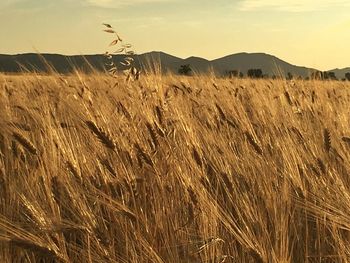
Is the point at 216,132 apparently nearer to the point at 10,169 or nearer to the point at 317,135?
the point at 317,135

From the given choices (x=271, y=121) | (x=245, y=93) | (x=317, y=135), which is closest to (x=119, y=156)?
(x=317, y=135)

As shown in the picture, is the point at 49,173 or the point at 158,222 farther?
the point at 49,173

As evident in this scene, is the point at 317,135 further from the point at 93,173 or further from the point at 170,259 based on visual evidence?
the point at 170,259

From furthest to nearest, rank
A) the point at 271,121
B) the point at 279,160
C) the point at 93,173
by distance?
the point at 271,121, the point at 279,160, the point at 93,173

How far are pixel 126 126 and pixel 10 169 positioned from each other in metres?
0.53

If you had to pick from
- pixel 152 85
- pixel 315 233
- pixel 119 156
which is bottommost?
pixel 315 233

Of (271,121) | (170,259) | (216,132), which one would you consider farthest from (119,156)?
(271,121)

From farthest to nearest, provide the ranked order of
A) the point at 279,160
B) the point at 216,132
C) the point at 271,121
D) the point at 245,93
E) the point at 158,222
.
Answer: the point at 245,93 → the point at 271,121 → the point at 216,132 → the point at 279,160 → the point at 158,222

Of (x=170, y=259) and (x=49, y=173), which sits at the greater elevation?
(x=49, y=173)

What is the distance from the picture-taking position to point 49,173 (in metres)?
1.87

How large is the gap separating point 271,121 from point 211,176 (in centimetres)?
88

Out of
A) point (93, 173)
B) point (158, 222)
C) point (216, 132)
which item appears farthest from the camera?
point (216, 132)

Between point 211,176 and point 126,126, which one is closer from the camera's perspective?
point 126,126

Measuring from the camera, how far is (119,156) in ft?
5.80
